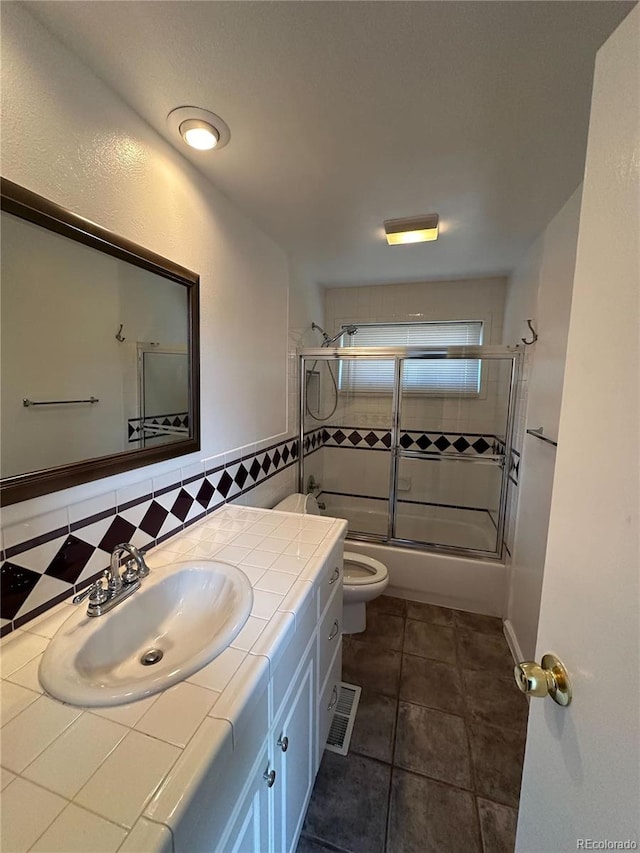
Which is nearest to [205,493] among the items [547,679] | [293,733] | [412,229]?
[293,733]

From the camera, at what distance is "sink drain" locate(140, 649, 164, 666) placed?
0.90 meters

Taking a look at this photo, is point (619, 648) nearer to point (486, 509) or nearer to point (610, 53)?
point (610, 53)

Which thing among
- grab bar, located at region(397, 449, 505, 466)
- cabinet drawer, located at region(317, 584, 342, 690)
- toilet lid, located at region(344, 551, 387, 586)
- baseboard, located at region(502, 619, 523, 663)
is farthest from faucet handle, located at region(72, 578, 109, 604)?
grab bar, located at region(397, 449, 505, 466)

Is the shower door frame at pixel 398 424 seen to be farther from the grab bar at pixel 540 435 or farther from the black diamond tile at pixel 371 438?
the grab bar at pixel 540 435

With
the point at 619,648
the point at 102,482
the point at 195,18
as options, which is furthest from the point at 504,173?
the point at 102,482

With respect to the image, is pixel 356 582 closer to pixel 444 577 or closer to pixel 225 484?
pixel 444 577

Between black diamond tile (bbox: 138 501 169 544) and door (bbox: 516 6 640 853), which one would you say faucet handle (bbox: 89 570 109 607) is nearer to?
black diamond tile (bbox: 138 501 169 544)

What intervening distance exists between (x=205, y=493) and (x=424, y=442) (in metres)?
1.95

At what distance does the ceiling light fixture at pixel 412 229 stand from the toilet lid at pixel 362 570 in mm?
1888

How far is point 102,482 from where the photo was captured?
1054 mm

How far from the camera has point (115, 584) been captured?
923 millimetres

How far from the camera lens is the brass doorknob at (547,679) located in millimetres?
543

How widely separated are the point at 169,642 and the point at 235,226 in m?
1.74

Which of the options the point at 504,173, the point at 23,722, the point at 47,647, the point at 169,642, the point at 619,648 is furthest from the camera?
the point at 504,173
